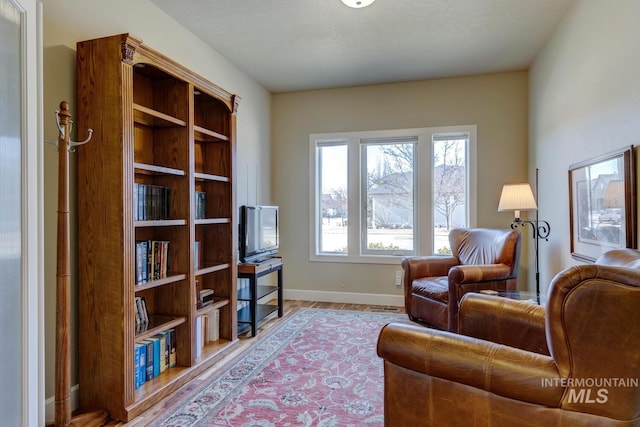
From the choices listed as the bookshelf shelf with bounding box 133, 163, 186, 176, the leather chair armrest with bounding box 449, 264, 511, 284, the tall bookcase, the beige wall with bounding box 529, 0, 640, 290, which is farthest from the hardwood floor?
the beige wall with bounding box 529, 0, 640, 290

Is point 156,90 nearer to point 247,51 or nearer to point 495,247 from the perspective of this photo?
point 247,51

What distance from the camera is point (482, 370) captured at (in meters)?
1.23

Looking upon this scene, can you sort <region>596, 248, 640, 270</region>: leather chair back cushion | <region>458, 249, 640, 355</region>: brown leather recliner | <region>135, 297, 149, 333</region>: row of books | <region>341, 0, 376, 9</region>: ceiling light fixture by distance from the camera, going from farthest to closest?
<region>341, 0, 376, 9</region>: ceiling light fixture < <region>135, 297, 149, 333</region>: row of books < <region>458, 249, 640, 355</region>: brown leather recliner < <region>596, 248, 640, 270</region>: leather chair back cushion

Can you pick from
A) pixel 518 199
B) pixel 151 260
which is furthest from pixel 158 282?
pixel 518 199

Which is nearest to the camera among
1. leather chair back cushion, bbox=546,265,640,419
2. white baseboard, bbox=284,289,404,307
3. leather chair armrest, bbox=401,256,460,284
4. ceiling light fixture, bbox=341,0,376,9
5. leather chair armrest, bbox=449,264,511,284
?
leather chair back cushion, bbox=546,265,640,419

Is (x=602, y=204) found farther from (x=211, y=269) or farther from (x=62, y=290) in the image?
(x=62, y=290)

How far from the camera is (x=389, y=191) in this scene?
4637 millimetres

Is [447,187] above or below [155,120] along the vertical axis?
below

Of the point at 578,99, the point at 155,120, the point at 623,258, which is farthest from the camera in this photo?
the point at 578,99

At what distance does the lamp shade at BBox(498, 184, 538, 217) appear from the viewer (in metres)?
3.48

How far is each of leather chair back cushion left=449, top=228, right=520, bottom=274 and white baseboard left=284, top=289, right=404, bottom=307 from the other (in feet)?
3.26

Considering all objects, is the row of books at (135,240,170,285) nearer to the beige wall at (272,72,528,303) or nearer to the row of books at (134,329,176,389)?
the row of books at (134,329,176,389)

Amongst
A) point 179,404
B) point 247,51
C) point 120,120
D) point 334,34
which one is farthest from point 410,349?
point 247,51

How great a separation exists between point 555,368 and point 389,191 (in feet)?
11.8
